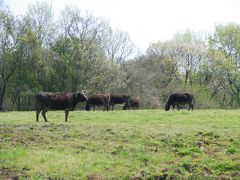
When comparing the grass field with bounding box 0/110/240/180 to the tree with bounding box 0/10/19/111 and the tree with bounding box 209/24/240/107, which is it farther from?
the tree with bounding box 209/24/240/107

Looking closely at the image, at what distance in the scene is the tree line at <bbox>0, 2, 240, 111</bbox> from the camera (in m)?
55.2

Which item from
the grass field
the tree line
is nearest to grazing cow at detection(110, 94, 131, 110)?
the tree line

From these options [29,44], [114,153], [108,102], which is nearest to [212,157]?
[114,153]

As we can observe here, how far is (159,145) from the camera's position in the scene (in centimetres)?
1616

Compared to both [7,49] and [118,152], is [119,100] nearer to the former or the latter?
[7,49]

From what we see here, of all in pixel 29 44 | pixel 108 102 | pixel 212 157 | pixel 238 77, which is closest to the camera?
pixel 212 157

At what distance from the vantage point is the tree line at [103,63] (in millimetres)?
55156

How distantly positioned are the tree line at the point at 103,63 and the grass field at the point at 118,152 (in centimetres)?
3763

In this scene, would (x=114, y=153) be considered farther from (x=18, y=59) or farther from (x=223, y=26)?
(x=223, y=26)

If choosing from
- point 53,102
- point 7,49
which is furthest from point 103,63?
point 53,102

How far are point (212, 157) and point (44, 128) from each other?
8048 mm

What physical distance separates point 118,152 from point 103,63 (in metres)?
44.3

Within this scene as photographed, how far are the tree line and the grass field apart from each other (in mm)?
37628

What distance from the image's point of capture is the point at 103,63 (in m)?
58.9
